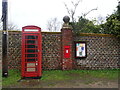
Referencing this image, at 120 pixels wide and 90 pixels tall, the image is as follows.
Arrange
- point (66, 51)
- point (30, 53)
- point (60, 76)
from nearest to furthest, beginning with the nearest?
point (30, 53) < point (60, 76) < point (66, 51)

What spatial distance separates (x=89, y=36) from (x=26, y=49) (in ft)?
14.7

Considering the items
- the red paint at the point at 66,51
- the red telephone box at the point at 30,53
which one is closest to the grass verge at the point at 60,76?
the red telephone box at the point at 30,53

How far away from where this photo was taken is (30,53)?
6.57 m

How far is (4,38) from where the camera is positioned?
653 cm

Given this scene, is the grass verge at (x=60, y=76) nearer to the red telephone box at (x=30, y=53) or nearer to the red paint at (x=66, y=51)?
the red telephone box at (x=30, y=53)

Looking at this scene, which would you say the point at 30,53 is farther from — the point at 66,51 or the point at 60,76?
the point at 66,51

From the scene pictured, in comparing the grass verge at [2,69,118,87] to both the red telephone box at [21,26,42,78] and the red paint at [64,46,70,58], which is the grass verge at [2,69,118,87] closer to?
the red telephone box at [21,26,42,78]

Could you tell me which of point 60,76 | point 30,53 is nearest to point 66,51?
point 60,76

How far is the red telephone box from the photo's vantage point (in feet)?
21.5

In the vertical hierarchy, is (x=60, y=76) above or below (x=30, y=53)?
below

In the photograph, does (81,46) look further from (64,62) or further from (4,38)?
(4,38)

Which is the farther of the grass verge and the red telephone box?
the red telephone box

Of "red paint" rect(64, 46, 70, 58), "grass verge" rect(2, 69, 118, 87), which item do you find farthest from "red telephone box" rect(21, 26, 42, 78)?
"red paint" rect(64, 46, 70, 58)

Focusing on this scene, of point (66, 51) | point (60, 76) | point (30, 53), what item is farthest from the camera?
point (66, 51)
